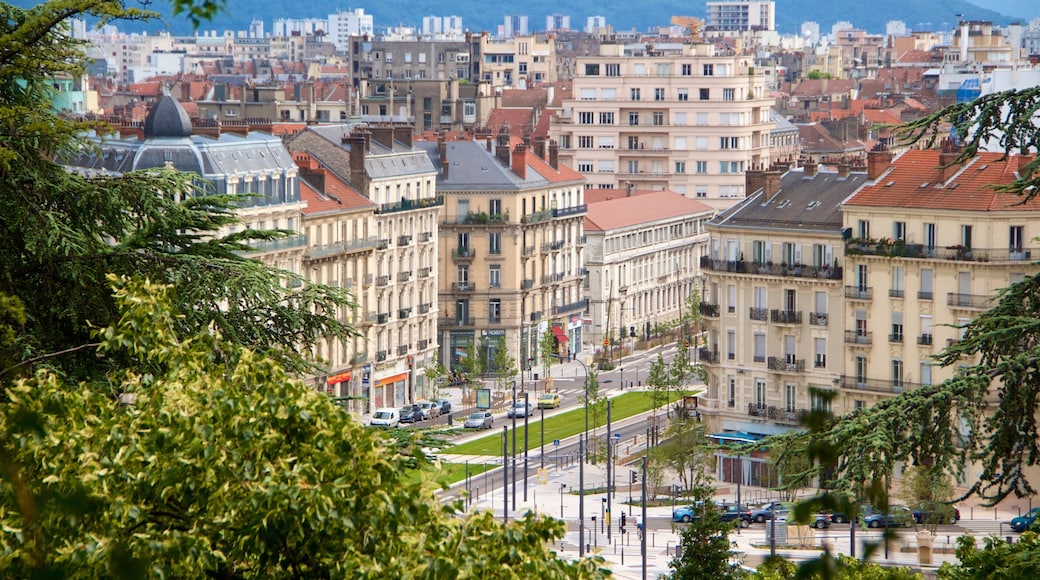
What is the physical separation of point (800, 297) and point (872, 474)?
59.3 meters

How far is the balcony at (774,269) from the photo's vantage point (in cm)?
7950

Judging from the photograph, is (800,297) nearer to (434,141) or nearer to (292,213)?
(292,213)

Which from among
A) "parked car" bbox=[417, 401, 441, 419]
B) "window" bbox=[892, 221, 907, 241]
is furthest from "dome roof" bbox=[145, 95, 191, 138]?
"window" bbox=[892, 221, 907, 241]

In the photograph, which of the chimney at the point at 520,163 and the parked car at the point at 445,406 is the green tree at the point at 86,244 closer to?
the parked car at the point at 445,406

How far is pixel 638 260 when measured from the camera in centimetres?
12975

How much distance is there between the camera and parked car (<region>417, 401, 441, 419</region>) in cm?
9981

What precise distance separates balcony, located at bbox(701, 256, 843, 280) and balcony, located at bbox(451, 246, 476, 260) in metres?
32.1

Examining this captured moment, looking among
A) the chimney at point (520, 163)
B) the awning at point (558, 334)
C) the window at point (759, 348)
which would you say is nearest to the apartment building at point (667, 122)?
the awning at point (558, 334)

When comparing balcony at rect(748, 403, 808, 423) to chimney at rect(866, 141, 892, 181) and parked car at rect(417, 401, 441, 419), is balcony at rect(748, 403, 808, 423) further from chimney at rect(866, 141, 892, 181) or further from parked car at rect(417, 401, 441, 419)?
parked car at rect(417, 401, 441, 419)

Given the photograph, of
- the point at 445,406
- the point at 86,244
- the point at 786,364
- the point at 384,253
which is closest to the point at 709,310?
the point at 786,364

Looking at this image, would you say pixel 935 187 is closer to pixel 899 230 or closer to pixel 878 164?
pixel 899 230

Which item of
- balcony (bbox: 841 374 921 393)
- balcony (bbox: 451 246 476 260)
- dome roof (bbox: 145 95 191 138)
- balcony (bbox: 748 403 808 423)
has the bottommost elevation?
balcony (bbox: 748 403 808 423)

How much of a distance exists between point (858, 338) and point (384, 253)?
102 ft

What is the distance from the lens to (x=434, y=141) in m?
118
